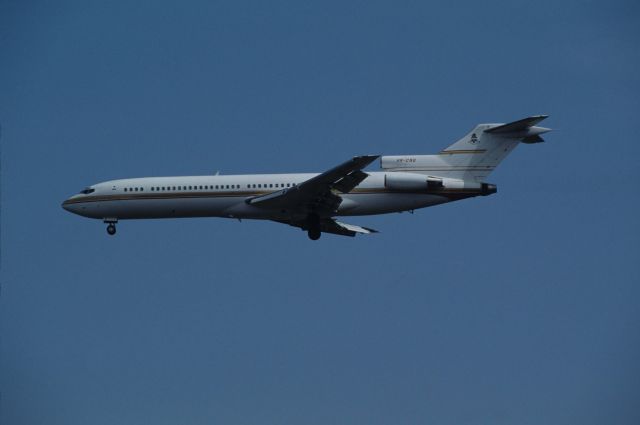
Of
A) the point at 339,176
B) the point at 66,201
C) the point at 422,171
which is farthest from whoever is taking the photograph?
the point at 66,201

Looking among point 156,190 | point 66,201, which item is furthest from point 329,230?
point 66,201

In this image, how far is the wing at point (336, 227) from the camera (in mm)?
45906

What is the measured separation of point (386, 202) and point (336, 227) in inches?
161

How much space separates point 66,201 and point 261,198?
382 inches

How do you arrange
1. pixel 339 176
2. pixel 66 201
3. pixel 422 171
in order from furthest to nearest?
pixel 66 201
pixel 422 171
pixel 339 176

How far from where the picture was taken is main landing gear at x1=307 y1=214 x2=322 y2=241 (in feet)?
146

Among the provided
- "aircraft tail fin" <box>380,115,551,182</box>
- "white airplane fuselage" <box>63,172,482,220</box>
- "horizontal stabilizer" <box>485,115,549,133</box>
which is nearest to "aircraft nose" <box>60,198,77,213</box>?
"white airplane fuselage" <box>63,172,482,220</box>

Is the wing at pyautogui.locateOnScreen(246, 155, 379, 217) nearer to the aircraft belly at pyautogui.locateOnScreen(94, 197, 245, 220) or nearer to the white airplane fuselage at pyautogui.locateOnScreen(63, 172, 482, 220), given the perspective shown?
the white airplane fuselage at pyautogui.locateOnScreen(63, 172, 482, 220)

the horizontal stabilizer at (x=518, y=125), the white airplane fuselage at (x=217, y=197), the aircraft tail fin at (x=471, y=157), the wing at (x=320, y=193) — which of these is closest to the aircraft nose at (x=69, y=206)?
the white airplane fuselage at (x=217, y=197)

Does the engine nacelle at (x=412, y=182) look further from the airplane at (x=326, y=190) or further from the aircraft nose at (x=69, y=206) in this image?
the aircraft nose at (x=69, y=206)

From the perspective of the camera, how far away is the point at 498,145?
43.9m

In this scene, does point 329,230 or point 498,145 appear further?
point 329,230

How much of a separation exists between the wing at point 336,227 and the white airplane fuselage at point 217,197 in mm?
1244

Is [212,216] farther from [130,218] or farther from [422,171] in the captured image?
[422,171]
